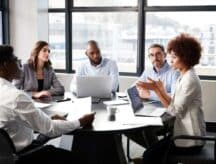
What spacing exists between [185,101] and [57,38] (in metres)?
3.46

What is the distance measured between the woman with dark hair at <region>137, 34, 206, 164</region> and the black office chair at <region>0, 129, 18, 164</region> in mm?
880

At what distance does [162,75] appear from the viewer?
3354 mm

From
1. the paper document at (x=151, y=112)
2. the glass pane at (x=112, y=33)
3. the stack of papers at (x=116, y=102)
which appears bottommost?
the paper document at (x=151, y=112)

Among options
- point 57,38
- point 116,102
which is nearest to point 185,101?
point 116,102

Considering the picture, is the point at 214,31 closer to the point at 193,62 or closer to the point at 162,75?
the point at 162,75

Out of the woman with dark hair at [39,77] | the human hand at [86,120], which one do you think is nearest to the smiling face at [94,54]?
the woman with dark hair at [39,77]

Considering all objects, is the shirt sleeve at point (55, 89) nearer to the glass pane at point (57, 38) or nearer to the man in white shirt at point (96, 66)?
the man in white shirt at point (96, 66)

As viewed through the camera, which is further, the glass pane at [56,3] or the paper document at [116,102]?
the glass pane at [56,3]

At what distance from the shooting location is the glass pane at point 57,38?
5332mm

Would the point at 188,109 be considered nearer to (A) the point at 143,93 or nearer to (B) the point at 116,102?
(B) the point at 116,102

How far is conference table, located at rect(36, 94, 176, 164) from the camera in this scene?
2.07 metres

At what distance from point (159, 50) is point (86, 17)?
2.15 meters

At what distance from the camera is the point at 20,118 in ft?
6.03

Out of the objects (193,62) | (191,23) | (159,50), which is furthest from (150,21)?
(193,62)
